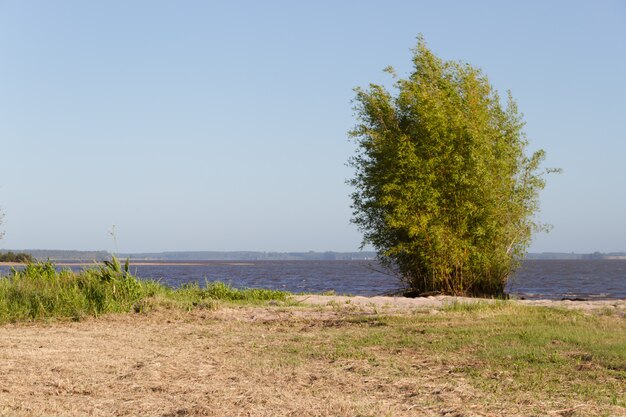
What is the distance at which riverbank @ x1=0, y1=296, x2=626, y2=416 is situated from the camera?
8297 mm

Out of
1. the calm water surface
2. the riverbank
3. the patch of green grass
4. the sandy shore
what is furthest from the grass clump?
the patch of green grass

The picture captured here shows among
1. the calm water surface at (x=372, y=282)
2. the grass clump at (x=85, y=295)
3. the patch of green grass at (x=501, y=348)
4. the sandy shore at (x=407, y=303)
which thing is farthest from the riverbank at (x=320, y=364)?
the calm water surface at (x=372, y=282)

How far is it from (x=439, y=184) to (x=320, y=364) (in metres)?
15.4

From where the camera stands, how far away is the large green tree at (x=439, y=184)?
2492cm

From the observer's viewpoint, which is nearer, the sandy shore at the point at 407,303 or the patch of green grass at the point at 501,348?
the patch of green grass at the point at 501,348

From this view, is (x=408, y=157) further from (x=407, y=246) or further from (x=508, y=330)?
(x=508, y=330)

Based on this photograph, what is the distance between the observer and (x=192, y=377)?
1008 centimetres

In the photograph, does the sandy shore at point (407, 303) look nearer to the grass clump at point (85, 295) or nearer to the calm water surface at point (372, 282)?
the grass clump at point (85, 295)

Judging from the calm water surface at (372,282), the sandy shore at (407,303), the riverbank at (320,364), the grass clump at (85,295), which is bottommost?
the calm water surface at (372,282)

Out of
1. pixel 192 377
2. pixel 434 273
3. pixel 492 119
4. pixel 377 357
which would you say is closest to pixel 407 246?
pixel 434 273

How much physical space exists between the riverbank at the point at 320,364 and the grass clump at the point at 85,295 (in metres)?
0.61

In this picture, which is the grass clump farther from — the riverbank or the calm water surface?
the calm water surface

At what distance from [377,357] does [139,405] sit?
166 inches

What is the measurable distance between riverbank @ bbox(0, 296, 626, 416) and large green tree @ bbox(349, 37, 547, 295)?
7.56 m
